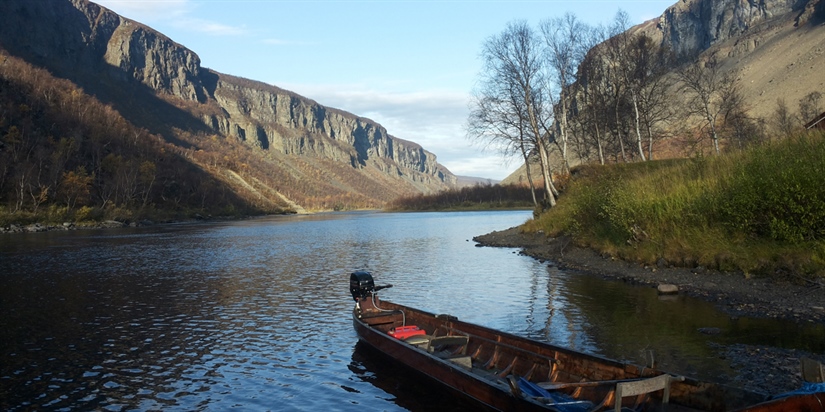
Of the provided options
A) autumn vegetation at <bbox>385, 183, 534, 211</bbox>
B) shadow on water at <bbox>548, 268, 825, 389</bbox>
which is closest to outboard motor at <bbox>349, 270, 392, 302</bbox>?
shadow on water at <bbox>548, 268, 825, 389</bbox>

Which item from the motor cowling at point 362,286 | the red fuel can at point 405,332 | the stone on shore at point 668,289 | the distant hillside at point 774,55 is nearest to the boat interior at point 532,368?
the red fuel can at point 405,332

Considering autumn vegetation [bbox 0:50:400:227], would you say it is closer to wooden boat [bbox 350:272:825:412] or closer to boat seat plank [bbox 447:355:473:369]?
wooden boat [bbox 350:272:825:412]

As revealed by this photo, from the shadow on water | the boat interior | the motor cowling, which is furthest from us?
the motor cowling

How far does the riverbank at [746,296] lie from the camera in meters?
10.6

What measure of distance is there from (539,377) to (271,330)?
30.8 ft

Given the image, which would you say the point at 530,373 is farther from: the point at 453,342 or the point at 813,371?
the point at 813,371

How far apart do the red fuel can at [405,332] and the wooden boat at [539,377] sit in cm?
3

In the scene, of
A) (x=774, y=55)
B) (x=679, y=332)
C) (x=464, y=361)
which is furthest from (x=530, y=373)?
(x=774, y=55)

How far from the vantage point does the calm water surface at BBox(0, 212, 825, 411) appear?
1124cm

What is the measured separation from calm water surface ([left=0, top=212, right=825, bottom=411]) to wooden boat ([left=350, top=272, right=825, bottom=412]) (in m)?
0.59

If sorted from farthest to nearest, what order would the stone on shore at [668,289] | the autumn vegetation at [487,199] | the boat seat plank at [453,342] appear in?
the autumn vegetation at [487,199] → the stone on shore at [668,289] → the boat seat plank at [453,342]

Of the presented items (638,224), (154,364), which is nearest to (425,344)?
(154,364)

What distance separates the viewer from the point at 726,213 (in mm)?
19375

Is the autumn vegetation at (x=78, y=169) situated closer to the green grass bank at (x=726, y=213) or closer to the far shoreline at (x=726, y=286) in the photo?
the far shoreline at (x=726, y=286)
